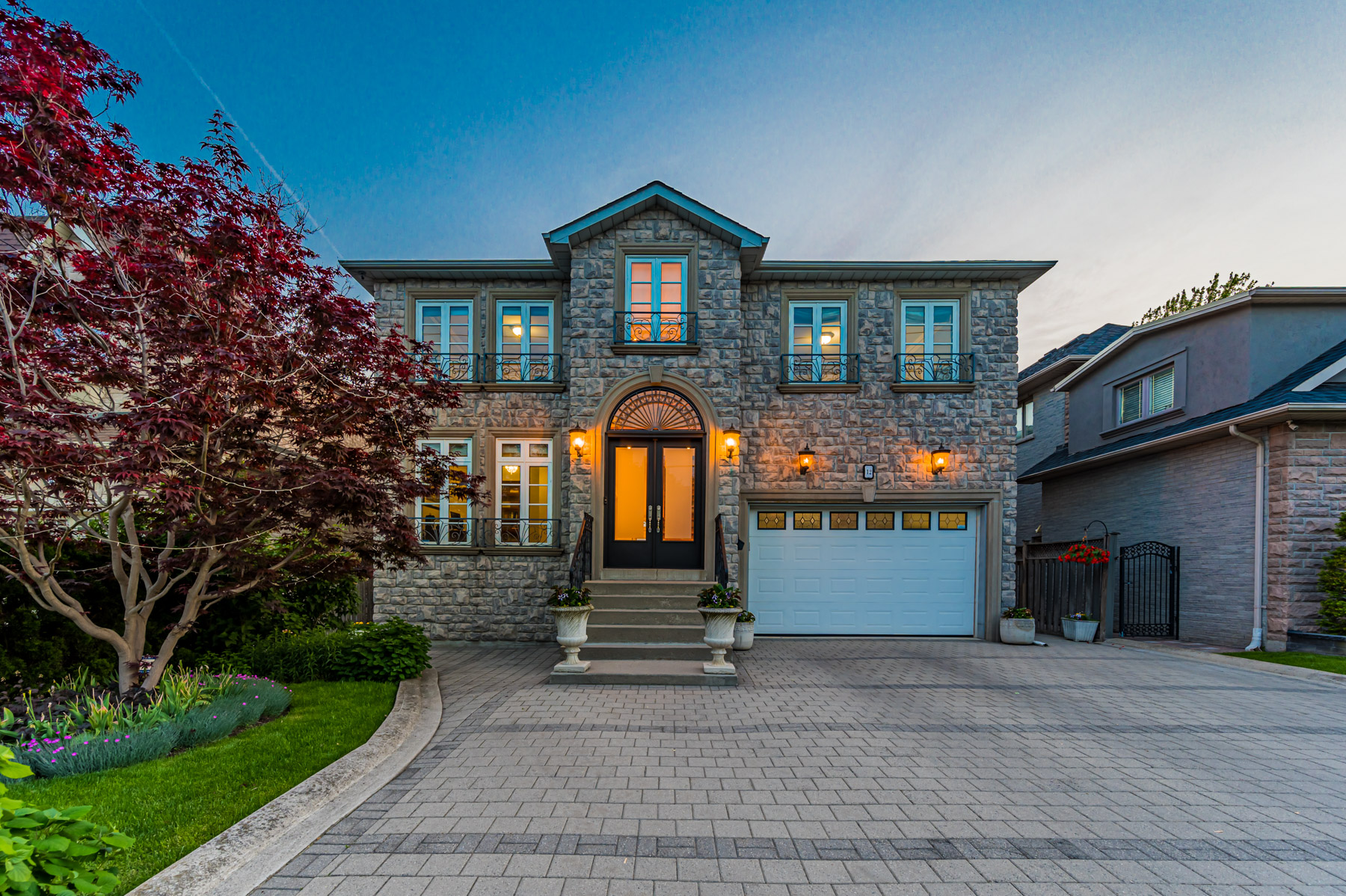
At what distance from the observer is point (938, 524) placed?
34.8 feet

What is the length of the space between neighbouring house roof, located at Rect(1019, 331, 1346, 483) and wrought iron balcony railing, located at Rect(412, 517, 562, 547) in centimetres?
1151

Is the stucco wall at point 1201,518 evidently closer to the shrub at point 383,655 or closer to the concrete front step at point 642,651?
the concrete front step at point 642,651

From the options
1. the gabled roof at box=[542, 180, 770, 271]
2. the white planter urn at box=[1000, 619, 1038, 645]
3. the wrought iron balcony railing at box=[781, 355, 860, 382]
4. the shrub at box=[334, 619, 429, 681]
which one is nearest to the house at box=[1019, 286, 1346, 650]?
the white planter urn at box=[1000, 619, 1038, 645]

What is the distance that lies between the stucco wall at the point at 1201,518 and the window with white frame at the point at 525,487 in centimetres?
1172

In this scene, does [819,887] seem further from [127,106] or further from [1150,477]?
[1150,477]

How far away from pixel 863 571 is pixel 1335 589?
667 centimetres

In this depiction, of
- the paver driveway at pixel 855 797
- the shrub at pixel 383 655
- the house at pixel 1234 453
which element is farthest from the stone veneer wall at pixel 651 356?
the house at pixel 1234 453

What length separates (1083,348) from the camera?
1565cm

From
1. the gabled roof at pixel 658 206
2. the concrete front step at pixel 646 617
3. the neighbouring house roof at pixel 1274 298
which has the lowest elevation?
the concrete front step at pixel 646 617

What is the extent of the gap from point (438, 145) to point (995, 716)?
33431 mm

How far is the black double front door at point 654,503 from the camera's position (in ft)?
31.8

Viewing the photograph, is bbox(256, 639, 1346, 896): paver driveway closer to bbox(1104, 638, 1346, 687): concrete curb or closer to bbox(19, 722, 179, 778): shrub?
bbox(1104, 638, 1346, 687): concrete curb

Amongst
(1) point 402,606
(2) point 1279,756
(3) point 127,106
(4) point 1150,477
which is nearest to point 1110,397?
(4) point 1150,477

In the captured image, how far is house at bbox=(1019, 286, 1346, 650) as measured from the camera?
29.5 feet
